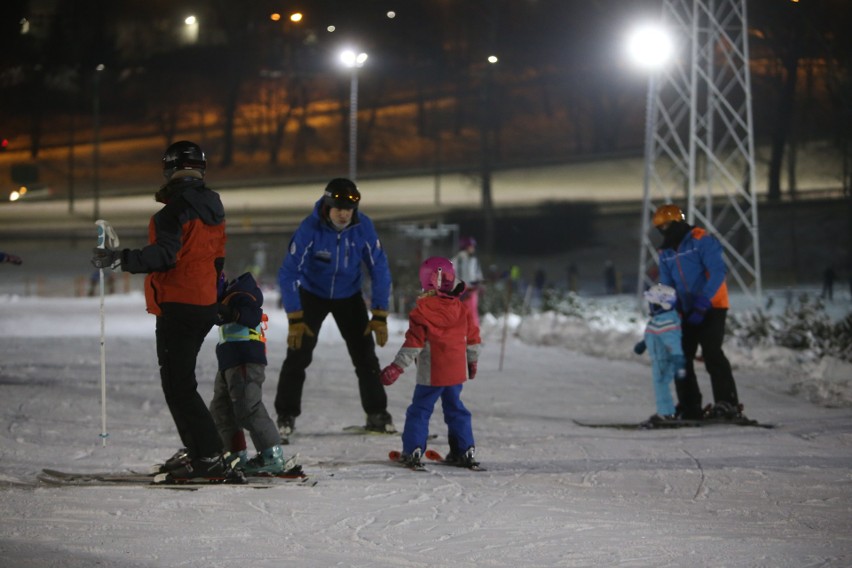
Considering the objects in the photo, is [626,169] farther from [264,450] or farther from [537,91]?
[264,450]

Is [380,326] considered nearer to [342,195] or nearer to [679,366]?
[342,195]

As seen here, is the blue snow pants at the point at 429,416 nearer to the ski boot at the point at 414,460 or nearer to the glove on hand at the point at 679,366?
the ski boot at the point at 414,460

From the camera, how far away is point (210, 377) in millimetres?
11922

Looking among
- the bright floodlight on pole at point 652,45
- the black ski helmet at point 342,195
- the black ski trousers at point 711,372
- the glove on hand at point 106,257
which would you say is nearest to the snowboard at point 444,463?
the black ski helmet at point 342,195

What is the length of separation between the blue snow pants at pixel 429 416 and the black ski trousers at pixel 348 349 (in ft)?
4.33

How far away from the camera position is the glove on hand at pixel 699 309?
892 centimetres

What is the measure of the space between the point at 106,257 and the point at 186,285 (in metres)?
0.44

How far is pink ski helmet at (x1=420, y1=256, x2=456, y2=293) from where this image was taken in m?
6.75

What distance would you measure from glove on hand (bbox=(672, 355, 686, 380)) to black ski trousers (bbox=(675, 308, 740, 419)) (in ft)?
0.30

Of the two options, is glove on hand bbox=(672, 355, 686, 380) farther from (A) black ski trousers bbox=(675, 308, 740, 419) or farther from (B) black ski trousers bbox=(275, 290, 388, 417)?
(B) black ski trousers bbox=(275, 290, 388, 417)

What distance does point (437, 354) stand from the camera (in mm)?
6812

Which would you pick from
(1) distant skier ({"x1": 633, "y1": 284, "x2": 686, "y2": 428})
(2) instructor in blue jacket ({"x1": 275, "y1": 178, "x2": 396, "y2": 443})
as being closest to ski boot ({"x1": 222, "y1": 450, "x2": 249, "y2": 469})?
(2) instructor in blue jacket ({"x1": 275, "y1": 178, "x2": 396, "y2": 443})

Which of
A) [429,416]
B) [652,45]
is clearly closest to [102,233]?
[429,416]

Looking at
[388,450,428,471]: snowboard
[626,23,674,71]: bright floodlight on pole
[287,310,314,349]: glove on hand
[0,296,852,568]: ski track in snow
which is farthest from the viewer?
[626,23,674,71]: bright floodlight on pole
